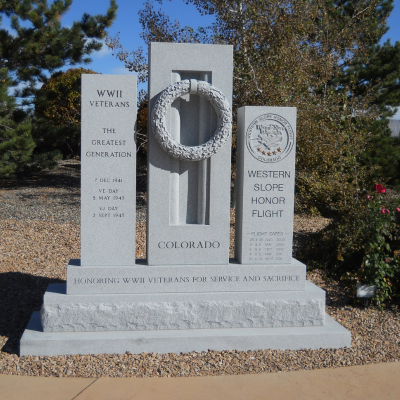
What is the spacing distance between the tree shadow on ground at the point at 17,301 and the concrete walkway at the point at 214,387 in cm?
71

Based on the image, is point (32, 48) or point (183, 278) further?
point (32, 48)

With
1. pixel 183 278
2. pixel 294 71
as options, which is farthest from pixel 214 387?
pixel 294 71

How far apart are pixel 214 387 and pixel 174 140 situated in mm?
2224

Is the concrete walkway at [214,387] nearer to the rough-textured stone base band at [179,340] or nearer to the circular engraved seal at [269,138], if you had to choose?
the rough-textured stone base band at [179,340]

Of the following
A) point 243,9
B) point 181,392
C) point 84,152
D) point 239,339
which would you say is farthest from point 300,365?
point 243,9

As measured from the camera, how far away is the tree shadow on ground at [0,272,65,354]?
14.1ft

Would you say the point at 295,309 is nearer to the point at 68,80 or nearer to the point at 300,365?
the point at 300,365

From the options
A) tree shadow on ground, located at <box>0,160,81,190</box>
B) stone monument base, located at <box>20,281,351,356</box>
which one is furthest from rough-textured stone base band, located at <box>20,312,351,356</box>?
tree shadow on ground, located at <box>0,160,81,190</box>

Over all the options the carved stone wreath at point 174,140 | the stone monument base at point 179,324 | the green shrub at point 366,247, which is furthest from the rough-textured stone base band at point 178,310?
the carved stone wreath at point 174,140

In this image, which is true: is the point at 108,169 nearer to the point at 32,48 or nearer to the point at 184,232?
the point at 184,232

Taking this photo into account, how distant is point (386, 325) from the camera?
4.71 meters

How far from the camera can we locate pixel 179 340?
4.00 metres

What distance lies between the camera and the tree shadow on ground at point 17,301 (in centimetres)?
430

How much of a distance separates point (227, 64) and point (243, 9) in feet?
20.4
